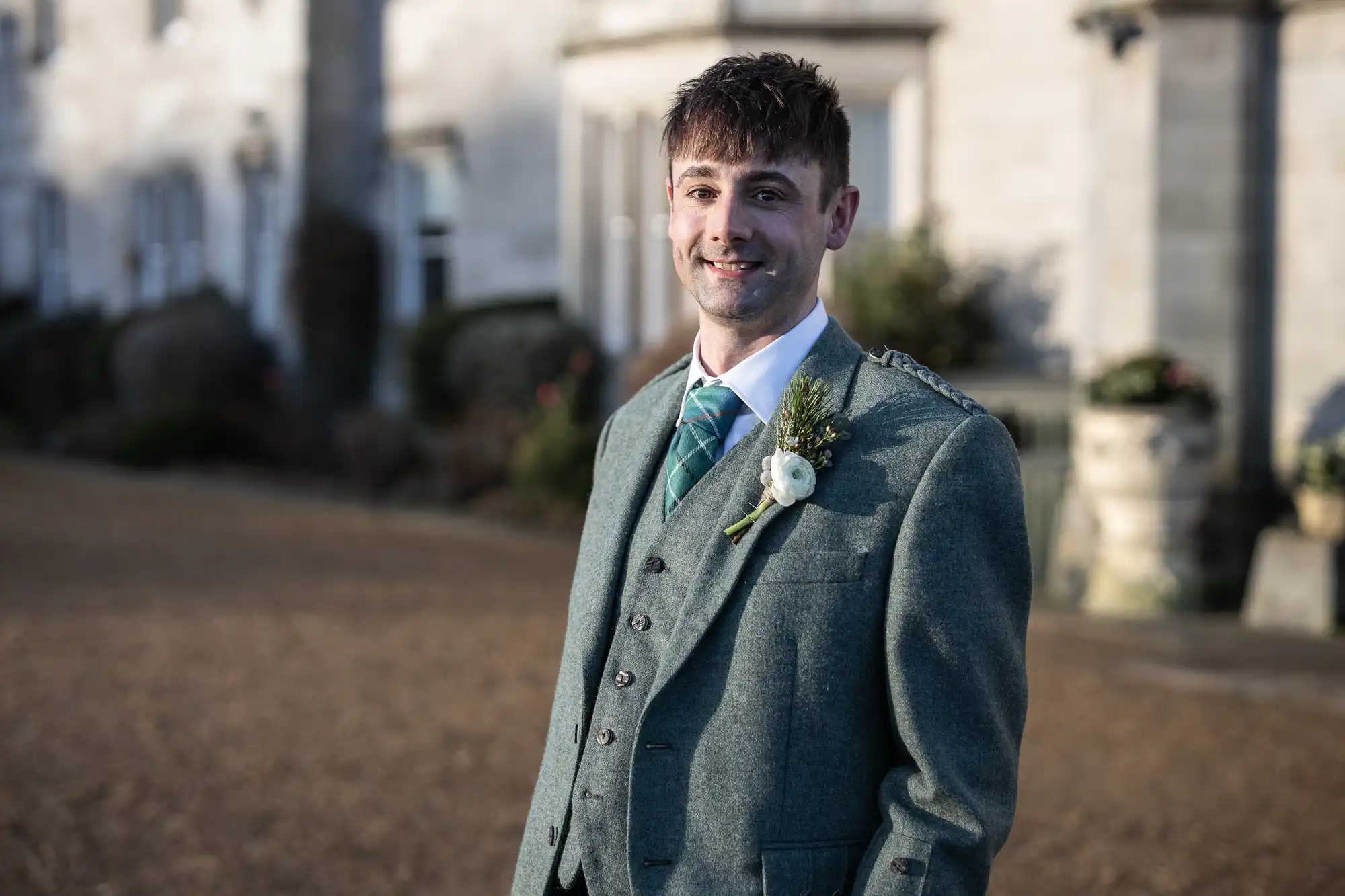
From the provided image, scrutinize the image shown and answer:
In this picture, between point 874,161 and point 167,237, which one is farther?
point 167,237

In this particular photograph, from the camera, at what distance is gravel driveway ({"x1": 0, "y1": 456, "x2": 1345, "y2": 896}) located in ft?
16.0

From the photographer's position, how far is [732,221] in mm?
2074

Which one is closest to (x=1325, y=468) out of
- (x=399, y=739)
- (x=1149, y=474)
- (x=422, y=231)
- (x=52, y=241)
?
(x=1149, y=474)

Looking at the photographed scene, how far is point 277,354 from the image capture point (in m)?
19.3

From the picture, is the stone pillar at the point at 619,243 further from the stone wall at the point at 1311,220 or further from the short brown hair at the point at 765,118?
the short brown hair at the point at 765,118

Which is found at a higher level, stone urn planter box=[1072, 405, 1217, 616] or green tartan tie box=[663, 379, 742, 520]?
green tartan tie box=[663, 379, 742, 520]

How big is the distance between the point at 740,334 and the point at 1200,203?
815 cm

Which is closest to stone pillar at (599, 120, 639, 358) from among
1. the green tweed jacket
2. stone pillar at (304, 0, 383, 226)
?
stone pillar at (304, 0, 383, 226)

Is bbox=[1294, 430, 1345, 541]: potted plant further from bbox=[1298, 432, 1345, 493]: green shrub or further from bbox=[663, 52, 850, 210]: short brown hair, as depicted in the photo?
bbox=[663, 52, 850, 210]: short brown hair

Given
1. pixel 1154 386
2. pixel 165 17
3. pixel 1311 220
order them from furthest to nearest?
1. pixel 165 17
2. pixel 1311 220
3. pixel 1154 386

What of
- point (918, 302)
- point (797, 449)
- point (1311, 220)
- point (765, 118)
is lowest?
point (797, 449)

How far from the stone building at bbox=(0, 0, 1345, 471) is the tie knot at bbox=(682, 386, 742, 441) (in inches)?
314

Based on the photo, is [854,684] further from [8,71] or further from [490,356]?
[8,71]

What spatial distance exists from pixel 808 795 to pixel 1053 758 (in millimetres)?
4373
